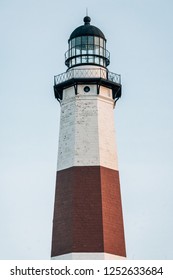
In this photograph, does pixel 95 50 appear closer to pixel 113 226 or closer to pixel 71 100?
pixel 71 100

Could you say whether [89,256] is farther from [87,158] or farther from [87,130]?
[87,130]

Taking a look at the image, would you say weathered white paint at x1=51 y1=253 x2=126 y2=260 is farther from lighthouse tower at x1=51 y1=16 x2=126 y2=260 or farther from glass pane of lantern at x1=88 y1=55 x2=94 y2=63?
glass pane of lantern at x1=88 y1=55 x2=94 y2=63

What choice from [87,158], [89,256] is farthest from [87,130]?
[89,256]

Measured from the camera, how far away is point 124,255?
31453 millimetres

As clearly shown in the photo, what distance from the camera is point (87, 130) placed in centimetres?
3259

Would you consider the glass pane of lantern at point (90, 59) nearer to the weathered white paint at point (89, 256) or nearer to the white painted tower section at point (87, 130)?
the white painted tower section at point (87, 130)

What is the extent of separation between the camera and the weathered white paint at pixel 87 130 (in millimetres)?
32188

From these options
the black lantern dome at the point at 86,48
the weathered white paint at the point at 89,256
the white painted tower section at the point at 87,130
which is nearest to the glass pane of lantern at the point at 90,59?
the black lantern dome at the point at 86,48

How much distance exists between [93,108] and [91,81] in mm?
1211

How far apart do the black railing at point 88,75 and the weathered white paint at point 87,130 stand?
20.3 inches

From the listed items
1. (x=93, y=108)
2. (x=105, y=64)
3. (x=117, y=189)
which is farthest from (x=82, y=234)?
(x=105, y=64)
